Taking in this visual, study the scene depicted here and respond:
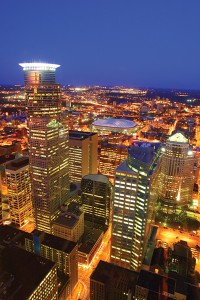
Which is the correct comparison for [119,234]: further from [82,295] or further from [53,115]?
[53,115]

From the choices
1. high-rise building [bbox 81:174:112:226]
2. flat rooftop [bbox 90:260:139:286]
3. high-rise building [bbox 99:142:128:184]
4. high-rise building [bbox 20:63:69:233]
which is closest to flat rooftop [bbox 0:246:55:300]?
flat rooftop [bbox 90:260:139:286]

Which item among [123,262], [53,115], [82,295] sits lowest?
[82,295]

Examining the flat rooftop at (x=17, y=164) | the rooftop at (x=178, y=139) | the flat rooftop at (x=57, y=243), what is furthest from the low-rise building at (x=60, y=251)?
the rooftop at (x=178, y=139)

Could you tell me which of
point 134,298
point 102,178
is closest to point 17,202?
point 102,178

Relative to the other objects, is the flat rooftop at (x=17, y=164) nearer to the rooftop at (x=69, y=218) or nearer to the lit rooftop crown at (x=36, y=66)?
the rooftop at (x=69, y=218)

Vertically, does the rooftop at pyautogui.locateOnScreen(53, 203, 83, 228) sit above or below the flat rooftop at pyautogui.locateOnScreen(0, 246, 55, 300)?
below

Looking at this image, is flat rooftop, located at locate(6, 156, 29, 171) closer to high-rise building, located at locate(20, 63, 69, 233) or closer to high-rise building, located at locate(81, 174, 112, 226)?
high-rise building, located at locate(20, 63, 69, 233)
